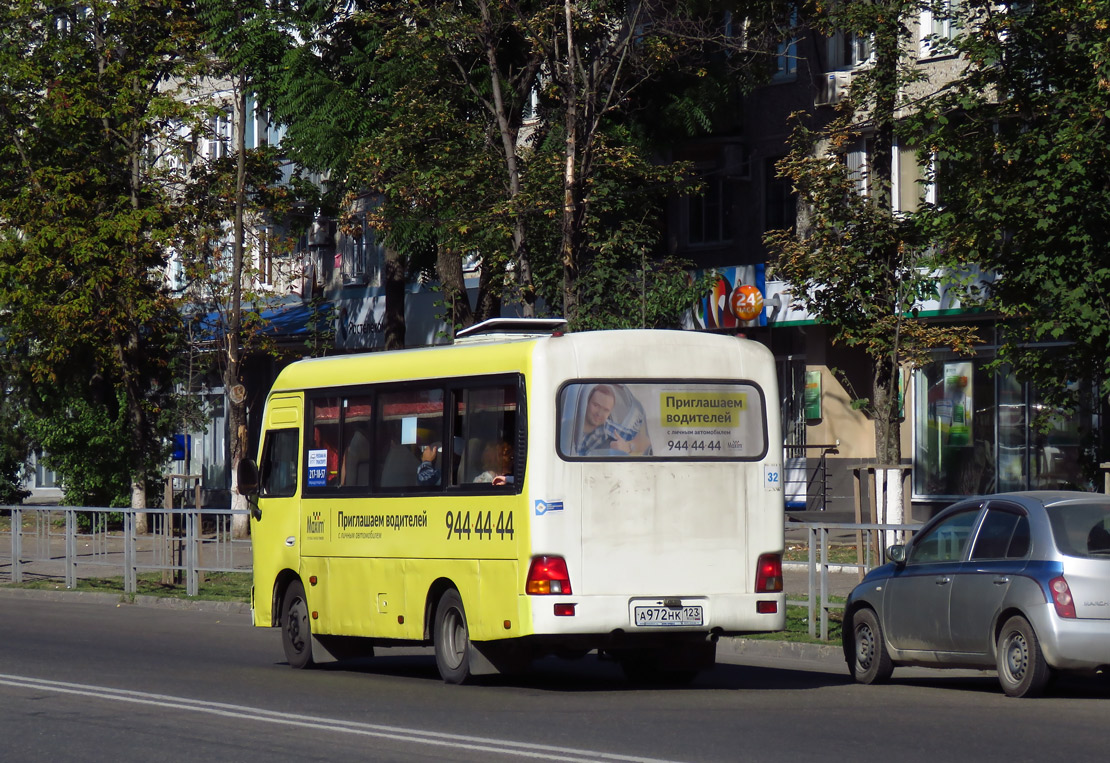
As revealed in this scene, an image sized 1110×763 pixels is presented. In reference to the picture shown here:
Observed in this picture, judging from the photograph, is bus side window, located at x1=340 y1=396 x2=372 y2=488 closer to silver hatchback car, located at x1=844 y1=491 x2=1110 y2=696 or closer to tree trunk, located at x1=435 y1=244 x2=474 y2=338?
silver hatchback car, located at x1=844 y1=491 x2=1110 y2=696

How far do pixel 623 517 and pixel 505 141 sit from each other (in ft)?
42.8

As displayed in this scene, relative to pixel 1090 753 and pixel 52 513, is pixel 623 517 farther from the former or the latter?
pixel 52 513

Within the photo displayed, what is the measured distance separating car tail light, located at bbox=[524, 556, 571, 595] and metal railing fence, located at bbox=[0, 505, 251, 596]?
11.0 metres

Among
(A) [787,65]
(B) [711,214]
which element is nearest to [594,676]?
(A) [787,65]

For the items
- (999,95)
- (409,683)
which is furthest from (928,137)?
(409,683)

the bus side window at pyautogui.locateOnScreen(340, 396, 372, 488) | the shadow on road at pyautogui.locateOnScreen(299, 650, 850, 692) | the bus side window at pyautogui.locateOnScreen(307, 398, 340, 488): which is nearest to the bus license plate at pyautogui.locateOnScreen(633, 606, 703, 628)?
the shadow on road at pyautogui.locateOnScreen(299, 650, 850, 692)

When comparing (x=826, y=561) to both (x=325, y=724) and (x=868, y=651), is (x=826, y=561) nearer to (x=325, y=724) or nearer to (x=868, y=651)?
(x=868, y=651)

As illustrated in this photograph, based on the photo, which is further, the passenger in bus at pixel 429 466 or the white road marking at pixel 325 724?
the passenger in bus at pixel 429 466

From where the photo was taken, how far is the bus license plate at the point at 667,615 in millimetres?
13125

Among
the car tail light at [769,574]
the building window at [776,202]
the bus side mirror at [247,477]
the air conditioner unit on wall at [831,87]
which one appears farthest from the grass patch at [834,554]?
the building window at [776,202]

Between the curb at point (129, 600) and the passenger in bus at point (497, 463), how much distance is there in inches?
401

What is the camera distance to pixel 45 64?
37188 mm

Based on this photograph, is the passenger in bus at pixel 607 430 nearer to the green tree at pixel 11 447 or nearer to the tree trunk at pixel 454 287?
the tree trunk at pixel 454 287

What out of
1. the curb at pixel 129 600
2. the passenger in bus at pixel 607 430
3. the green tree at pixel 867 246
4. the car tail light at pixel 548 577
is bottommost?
the curb at pixel 129 600
